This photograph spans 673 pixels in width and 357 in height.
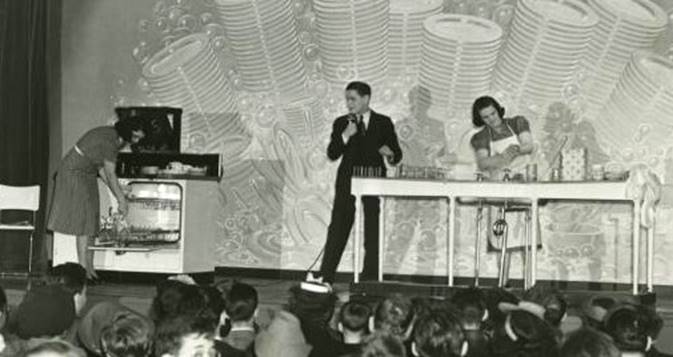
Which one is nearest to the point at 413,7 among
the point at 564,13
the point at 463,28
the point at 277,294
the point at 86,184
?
the point at 463,28

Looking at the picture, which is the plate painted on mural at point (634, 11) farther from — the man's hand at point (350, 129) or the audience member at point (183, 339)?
the audience member at point (183, 339)

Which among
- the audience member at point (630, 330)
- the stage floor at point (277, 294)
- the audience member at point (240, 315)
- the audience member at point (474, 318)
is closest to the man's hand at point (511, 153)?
the stage floor at point (277, 294)

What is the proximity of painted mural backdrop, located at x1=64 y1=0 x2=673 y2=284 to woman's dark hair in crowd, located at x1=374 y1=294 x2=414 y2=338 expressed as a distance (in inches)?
196

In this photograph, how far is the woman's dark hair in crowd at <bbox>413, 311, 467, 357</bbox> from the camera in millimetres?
3492

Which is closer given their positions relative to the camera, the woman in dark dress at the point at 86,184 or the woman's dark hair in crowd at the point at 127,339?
the woman's dark hair in crowd at the point at 127,339

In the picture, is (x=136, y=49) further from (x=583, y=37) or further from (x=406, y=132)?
(x=583, y=37)

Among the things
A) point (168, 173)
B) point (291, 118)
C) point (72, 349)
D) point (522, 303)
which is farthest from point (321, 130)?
point (72, 349)

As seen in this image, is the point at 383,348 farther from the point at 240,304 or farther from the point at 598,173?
the point at 598,173

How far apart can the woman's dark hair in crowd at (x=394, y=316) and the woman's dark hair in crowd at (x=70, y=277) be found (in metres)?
1.44

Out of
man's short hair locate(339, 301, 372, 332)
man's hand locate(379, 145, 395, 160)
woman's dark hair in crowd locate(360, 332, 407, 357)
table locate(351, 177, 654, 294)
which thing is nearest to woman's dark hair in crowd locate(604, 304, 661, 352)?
man's short hair locate(339, 301, 372, 332)

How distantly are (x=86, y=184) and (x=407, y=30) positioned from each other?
124 inches

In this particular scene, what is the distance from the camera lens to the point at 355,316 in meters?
4.23

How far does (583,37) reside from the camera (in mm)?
9203

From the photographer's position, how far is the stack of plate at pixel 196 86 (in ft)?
32.5
